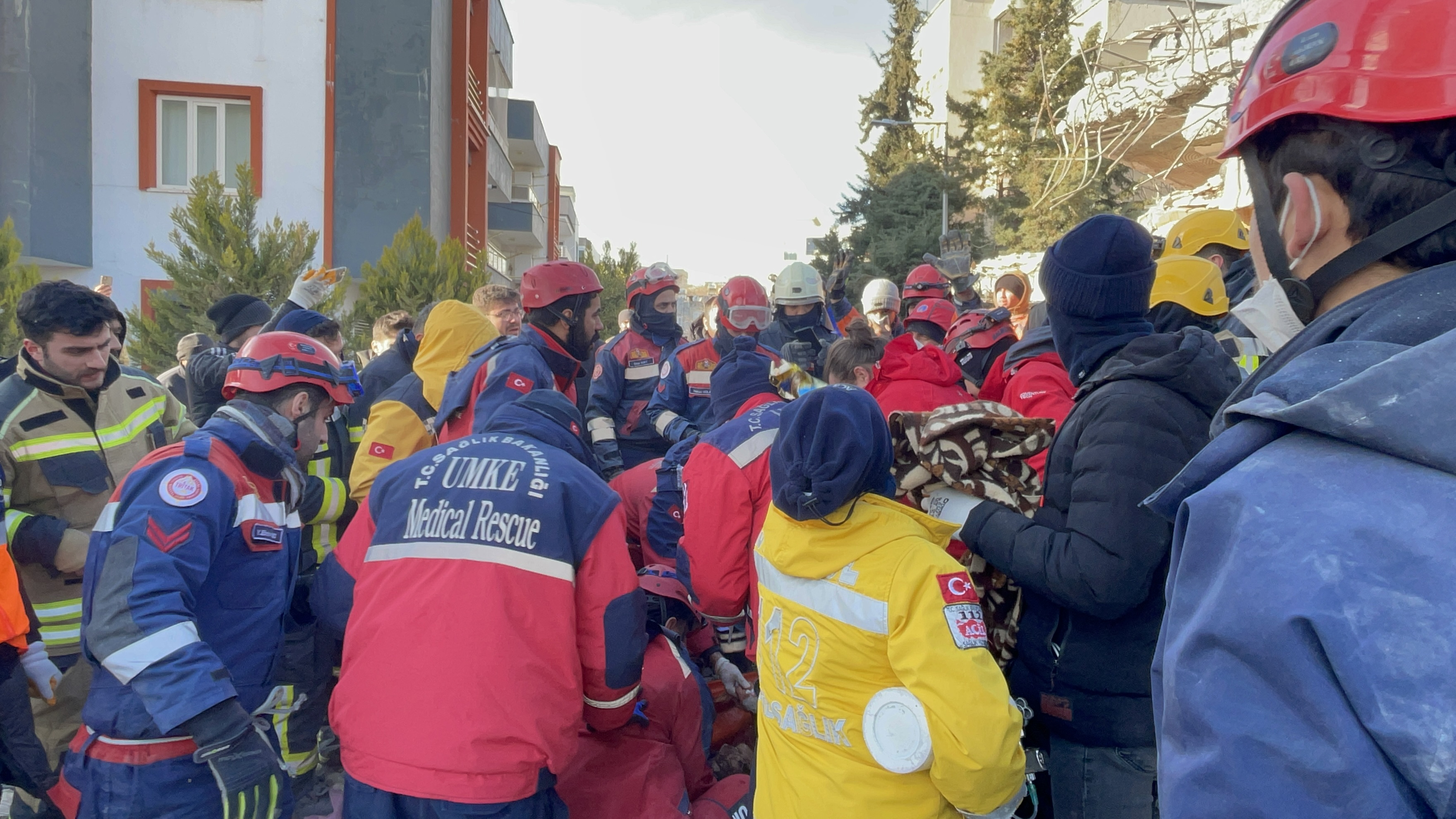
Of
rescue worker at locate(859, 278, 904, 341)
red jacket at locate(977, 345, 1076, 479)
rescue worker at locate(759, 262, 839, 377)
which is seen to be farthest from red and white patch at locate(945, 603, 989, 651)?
rescue worker at locate(859, 278, 904, 341)

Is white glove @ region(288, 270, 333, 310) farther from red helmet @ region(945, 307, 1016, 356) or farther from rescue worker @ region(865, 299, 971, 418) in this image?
red helmet @ region(945, 307, 1016, 356)

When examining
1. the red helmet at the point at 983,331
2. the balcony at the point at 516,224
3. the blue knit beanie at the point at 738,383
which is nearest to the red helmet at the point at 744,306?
the red helmet at the point at 983,331

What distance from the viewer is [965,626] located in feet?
7.20

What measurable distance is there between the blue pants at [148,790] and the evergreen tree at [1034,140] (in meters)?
24.1

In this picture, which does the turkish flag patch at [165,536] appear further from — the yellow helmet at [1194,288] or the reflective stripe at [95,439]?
the yellow helmet at [1194,288]

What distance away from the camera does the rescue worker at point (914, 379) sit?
14.0ft

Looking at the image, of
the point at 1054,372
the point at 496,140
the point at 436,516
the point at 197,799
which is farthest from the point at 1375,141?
the point at 496,140

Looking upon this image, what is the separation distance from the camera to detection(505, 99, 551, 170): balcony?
3000 centimetres

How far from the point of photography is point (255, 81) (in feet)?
55.3

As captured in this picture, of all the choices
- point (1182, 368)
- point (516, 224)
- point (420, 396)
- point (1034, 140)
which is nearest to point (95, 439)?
point (420, 396)

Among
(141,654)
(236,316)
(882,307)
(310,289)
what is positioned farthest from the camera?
(882,307)

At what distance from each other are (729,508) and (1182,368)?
185 cm

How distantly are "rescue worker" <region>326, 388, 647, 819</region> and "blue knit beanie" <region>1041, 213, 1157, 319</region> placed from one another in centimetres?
163

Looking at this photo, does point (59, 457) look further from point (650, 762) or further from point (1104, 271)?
point (1104, 271)
